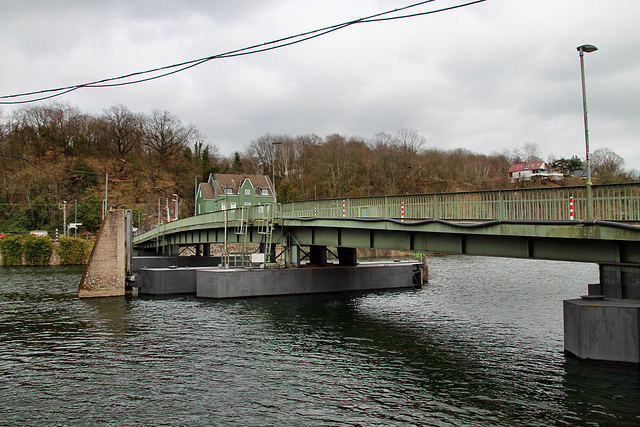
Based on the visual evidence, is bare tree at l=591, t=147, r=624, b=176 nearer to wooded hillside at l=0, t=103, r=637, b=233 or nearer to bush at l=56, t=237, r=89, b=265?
wooded hillside at l=0, t=103, r=637, b=233

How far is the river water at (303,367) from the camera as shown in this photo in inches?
552

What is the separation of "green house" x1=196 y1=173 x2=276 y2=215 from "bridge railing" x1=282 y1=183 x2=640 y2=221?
79969 millimetres

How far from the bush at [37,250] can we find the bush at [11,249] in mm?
1034

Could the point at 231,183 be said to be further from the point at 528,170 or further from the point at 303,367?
the point at 303,367

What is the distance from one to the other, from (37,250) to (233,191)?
43.1m

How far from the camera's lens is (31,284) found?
47906 millimetres

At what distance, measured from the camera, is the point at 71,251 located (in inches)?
3034

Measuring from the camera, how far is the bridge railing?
50.5 feet

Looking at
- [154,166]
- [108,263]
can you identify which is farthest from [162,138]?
[108,263]

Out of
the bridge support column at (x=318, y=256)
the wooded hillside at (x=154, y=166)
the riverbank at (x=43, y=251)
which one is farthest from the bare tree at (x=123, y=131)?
the bridge support column at (x=318, y=256)

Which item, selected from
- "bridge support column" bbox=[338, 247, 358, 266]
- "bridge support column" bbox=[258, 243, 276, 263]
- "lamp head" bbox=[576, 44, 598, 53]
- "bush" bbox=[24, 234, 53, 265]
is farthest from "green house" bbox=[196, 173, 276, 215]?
"lamp head" bbox=[576, 44, 598, 53]

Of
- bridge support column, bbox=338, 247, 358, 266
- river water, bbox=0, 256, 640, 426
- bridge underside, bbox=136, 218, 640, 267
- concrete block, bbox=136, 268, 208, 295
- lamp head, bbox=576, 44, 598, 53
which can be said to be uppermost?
lamp head, bbox=576, 44, 598, 53

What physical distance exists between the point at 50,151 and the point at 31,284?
75962mm

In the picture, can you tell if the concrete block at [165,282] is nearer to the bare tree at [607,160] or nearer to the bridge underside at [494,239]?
the bridge underside at [494,239]
